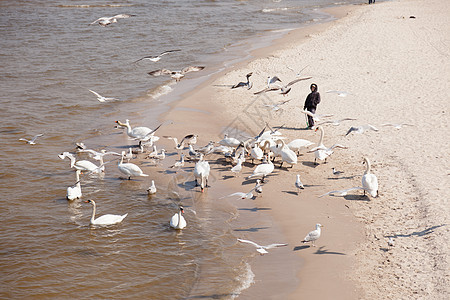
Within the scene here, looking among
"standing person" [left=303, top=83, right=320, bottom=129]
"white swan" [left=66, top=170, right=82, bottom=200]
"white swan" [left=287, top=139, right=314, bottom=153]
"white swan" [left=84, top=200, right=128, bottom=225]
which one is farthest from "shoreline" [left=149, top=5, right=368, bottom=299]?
"white swan" [left=66, top=170, right=82, bottom=200]

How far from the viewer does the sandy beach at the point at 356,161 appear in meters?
8.84

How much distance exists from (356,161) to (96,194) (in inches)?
281

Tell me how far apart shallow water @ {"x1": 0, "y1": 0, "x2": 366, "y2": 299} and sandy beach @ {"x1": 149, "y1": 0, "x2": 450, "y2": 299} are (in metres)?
1.05

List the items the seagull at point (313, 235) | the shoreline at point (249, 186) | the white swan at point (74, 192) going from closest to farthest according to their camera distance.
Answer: the shoreline at point (249, 186) → the seagull at point (313, 235) → the white swan at point (74, 192)

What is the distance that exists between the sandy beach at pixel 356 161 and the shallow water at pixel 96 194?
1052 mm

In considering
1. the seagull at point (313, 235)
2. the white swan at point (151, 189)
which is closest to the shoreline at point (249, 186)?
the seagull at point (313, 235)

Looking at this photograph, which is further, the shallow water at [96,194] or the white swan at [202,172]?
the white swan at [202,172]

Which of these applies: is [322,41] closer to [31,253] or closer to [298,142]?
[298,142]

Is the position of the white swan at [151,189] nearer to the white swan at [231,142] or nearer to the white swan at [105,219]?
the white swan at [105,219]

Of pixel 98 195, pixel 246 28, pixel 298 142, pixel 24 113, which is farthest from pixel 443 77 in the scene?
pixel 246 28

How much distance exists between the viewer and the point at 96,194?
12.7 metres

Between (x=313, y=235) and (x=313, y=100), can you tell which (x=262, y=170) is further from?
(x=313, y=100)

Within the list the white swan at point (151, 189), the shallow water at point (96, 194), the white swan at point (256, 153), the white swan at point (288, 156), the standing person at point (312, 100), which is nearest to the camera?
the shallow water at point (96, 194)

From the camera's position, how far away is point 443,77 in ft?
65.5
